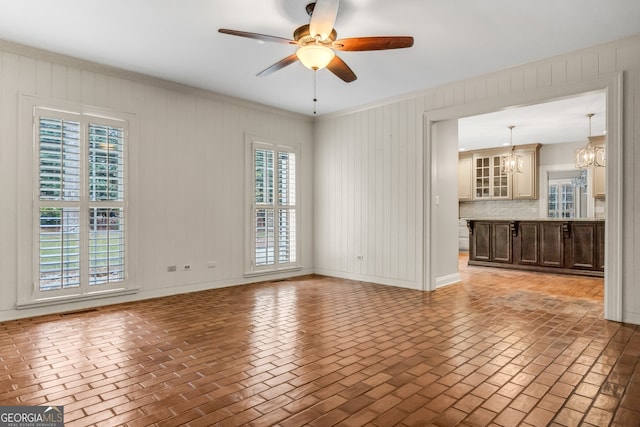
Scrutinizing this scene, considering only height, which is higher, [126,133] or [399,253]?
[126,133]

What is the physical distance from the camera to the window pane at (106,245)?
4320 millimetres

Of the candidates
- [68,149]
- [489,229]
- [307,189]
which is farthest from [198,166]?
[489,229]

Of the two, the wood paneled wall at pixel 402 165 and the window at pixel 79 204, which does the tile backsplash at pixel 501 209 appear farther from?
the window at pixel 79 204

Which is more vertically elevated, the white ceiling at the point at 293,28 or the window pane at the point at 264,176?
the white ceiling at the point at 293,28

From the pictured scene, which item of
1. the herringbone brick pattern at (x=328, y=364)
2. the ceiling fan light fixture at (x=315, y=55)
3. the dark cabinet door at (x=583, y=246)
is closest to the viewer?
the herringbone brick pattern at (x=328, y=364)

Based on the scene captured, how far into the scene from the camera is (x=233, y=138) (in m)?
5.71

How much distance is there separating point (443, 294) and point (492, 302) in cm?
62

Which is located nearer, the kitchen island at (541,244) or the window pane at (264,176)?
the window pane at (264,176)

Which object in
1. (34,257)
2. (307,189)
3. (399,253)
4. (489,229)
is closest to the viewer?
(34,257)

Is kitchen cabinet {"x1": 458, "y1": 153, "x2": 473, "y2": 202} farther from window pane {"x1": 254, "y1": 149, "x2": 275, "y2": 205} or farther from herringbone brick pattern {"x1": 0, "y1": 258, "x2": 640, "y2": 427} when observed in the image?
window pane {"x1": 254, "y1": 149, "x2": 275, "y2": 205}

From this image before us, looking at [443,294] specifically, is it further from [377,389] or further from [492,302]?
[377,389]

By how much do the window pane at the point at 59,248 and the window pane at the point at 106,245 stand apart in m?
0.15

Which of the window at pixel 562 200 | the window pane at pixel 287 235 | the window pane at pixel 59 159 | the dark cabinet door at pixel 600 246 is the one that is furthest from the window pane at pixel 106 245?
the window at pixel 562 200

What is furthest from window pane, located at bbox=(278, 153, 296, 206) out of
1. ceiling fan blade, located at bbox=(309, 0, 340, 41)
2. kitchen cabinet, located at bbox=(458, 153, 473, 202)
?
kitchen cabinet, located at bbox=(458, 153, 473, 202)
